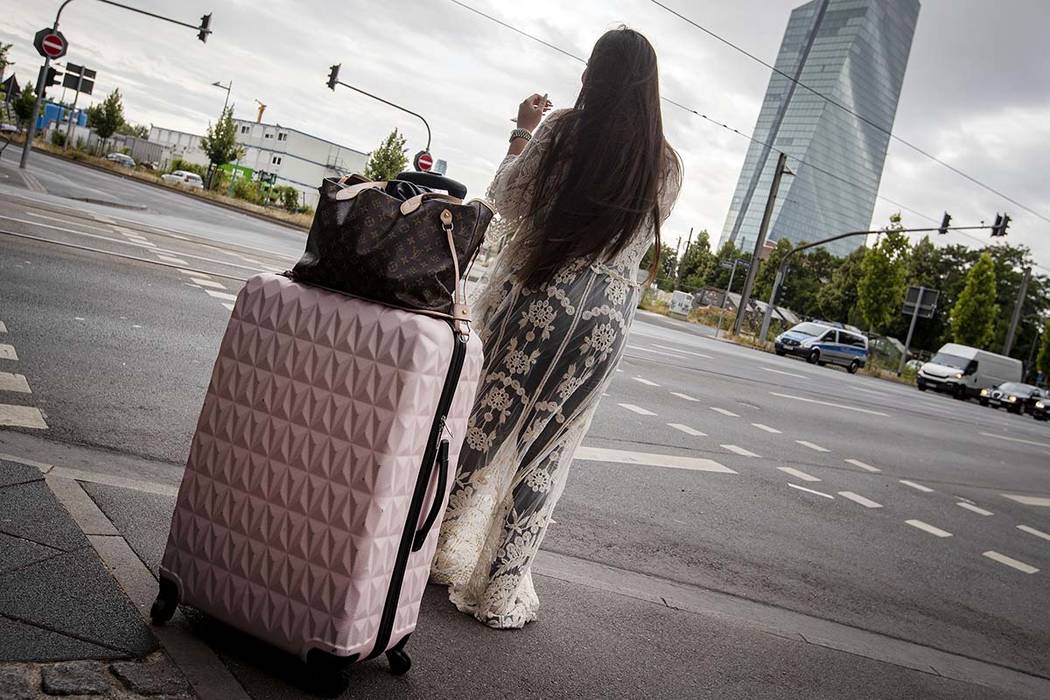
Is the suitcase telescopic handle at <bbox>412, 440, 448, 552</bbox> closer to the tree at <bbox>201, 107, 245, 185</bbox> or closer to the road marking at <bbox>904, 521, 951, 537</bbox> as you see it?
the road marking at <bbox>904, 521, 951, 537</bbox>

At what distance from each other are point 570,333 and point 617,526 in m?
1.95

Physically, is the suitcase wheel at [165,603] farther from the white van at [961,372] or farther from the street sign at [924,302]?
the street sign at [924,302]

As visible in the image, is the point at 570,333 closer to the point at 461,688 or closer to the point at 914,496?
the point at 461,688

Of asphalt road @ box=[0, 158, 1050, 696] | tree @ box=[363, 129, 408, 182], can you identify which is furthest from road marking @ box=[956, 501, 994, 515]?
tree @ box=[363, 129, 408, 182]

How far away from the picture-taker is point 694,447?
736 cm

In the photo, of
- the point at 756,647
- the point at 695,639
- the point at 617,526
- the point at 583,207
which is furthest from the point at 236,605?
the point at 617,526

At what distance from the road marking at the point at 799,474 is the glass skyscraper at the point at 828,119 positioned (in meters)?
154

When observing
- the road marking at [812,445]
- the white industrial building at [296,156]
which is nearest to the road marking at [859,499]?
the road marking at [812,445]

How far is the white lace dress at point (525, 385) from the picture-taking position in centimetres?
284

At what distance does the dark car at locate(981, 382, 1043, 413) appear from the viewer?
35906 millimetres

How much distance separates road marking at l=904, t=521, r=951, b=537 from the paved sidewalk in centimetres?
265

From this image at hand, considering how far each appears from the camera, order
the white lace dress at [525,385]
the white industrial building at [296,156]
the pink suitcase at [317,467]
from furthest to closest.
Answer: the white industrial building at [296,156] → the white lace dress at [525,385] → the pink suitcase at [317,467]

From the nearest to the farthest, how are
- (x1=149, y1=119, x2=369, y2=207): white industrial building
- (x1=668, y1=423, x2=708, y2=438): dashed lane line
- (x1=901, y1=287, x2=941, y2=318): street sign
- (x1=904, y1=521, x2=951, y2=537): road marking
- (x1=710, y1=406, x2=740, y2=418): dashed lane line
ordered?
1. (x1=904, y1=521, x2=951, y2=537): road marking
2. (x1=668, y1=423, x2=708, y2=438): dashed lane line
3. (x1=710, y1=406, x2=740, y2=418): dashed lane line
4. (x1=901, y1=287, x2=941, y2=318): street sign
5. (x1=149, y1=119, x2=369, y2=207): white industrial building

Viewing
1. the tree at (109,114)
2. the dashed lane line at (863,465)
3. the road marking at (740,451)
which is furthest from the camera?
the tree at (109,114)
